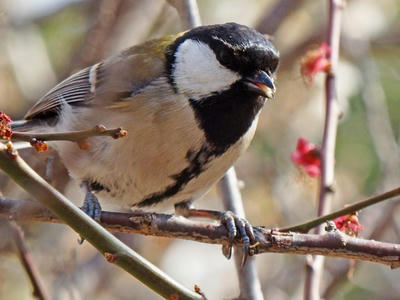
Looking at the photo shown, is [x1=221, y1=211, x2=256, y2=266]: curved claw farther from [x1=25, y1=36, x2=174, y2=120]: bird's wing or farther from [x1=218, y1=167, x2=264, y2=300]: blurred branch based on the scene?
[x1=25, y1=36, x2=174, y2=120]: bird's wing

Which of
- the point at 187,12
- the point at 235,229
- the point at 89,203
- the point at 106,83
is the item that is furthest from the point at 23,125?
the point at 235,229

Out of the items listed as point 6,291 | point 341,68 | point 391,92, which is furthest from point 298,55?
point 6,291

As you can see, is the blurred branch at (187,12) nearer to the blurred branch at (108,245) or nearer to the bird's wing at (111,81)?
the bird's wing at (111,81)

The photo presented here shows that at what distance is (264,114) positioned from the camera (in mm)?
3965

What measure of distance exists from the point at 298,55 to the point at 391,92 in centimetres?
106

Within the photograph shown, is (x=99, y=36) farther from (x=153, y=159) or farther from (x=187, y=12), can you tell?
(x=153, y=159)

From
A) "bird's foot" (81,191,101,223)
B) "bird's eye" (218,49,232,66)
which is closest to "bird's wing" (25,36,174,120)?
"bird's eye" (218,49,232,66)

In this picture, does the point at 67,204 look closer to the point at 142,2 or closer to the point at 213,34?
the point at 213,34

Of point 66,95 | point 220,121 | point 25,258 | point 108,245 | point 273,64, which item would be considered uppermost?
point 273,64

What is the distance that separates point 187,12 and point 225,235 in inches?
46.2

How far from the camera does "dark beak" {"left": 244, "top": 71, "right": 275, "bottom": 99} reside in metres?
2.33

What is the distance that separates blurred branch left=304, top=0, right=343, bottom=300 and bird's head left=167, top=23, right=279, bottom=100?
0.19m

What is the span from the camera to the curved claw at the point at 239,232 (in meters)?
1.92

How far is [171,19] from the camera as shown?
13.3 ft
